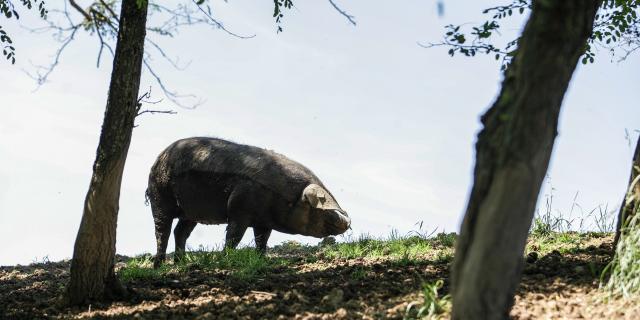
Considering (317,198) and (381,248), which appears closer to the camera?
(381,248)

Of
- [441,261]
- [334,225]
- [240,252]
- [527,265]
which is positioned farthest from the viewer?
[334,225]

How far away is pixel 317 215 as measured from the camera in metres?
11.5

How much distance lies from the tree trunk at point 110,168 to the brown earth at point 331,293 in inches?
13.2

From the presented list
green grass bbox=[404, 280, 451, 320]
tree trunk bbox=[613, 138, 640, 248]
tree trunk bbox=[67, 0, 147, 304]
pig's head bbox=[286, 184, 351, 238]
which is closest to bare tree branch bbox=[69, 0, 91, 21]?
tree trunk bbox=[67, 0, 147, 304]

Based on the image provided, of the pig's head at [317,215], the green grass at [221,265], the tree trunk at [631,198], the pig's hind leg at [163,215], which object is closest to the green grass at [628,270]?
the tree trunk at [631,198]

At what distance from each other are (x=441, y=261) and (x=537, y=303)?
96.8 inches

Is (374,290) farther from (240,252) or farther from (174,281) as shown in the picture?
(240,252)

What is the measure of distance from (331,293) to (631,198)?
109 inches

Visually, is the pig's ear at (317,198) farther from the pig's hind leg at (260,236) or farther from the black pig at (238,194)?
the pig's hind leg at (260,236)

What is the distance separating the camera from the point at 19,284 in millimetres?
10688

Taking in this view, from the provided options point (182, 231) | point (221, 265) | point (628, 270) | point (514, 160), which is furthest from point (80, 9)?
point (628, 270)

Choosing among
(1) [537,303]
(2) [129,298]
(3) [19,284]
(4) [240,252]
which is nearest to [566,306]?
(1) [537,303]

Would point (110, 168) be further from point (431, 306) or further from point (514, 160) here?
point (514, 160)

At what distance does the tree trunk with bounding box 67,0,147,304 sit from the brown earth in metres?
0.34
